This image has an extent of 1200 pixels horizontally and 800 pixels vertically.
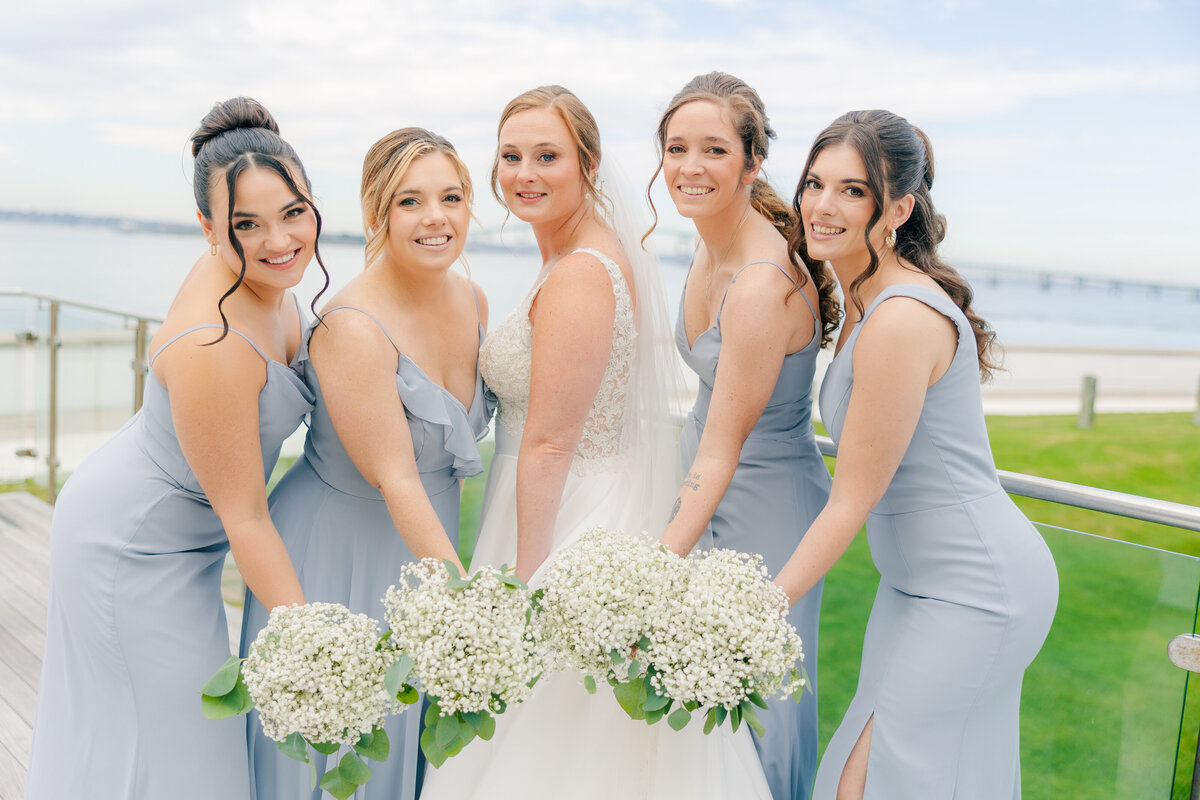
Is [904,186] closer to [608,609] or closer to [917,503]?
[917,503]

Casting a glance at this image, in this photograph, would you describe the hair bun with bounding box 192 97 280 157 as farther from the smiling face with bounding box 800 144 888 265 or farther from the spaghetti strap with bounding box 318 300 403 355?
the smiling face with bounding box 800 144 888 265

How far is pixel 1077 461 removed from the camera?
84.7ft

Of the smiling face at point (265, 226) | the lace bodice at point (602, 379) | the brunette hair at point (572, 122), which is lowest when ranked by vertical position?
the lace bodice at point (602, 379)

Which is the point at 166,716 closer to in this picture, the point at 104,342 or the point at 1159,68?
the point at 104,342

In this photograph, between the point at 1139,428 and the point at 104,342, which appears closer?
the point at 104,342

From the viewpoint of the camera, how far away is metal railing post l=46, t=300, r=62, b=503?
19.6ft

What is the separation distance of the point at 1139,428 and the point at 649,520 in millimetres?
30538

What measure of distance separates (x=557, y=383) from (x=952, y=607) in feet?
3.54

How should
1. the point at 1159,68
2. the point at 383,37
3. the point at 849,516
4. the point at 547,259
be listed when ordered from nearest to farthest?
the point at 849,516 < the point at 547,259 < the point at 383,37 < the point at 1159,68

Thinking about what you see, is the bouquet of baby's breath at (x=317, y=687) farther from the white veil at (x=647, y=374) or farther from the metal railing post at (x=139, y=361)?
the metal railing post at (x=139, y=361)

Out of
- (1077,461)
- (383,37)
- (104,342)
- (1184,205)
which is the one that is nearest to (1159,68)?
(1184,205)

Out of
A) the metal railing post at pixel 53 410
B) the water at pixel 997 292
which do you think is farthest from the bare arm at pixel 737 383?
the water at pixel 997 292

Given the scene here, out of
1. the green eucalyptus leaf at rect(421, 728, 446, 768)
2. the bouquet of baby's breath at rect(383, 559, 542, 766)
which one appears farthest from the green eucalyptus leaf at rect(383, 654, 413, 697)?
the green eucalyptus leaf at rect(421, 728, 446, 768)

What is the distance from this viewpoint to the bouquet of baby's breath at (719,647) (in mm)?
1713
